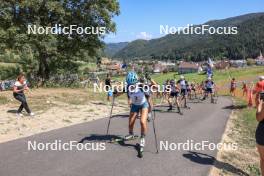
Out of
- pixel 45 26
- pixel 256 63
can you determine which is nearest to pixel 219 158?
pixel 45 26

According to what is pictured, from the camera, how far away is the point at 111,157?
31.0 ft

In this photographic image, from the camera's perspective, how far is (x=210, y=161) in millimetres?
9695

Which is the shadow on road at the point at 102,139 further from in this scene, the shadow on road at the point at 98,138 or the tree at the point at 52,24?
the tree at the point at 52,24

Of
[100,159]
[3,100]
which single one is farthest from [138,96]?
[3,100]

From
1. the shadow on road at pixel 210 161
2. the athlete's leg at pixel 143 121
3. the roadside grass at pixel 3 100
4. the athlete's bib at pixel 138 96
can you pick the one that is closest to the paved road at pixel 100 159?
the shadow on road at pixel 210 161

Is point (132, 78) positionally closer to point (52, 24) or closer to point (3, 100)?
point (3, 100)

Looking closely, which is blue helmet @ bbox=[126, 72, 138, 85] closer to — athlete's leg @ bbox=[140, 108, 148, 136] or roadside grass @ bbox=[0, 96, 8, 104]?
athlete's leg @ bbox=[140, 108, 148, 136]

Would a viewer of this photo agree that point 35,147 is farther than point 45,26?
No

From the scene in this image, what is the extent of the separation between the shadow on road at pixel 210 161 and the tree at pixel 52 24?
2293cm

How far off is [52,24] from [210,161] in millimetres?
25601

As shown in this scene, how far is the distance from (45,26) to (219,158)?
24508 mm

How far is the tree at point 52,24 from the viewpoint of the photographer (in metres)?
31.1

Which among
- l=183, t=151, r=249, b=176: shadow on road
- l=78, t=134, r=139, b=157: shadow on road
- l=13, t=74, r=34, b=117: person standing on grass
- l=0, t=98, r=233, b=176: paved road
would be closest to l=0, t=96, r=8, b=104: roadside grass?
l=13, t=74, r=34, b=117: person standing on grass

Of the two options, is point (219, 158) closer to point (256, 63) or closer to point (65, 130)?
point (65, 130)
